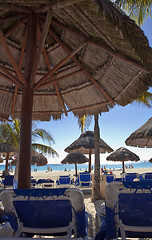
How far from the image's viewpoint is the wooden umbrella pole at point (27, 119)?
2.69 meters

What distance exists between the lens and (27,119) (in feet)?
9.63

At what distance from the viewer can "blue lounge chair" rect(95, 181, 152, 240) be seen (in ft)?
5.03

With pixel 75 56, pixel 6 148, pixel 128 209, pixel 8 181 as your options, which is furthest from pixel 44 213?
pixel 6 148

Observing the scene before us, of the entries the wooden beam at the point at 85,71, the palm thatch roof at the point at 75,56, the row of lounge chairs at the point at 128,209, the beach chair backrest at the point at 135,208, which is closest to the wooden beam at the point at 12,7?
the palm thatch roof at the point at 75,56

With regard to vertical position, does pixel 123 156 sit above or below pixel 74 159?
above

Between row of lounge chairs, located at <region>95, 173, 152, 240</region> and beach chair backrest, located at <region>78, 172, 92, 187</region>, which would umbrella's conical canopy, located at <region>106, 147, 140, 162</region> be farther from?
row of lounge chairs, located at <region>95, 173, 152, 240</region>

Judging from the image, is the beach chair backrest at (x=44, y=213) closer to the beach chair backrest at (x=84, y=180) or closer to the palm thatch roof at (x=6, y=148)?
the beach chair backrest at (x=84, y=180)

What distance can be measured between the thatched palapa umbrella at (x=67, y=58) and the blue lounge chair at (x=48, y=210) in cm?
111

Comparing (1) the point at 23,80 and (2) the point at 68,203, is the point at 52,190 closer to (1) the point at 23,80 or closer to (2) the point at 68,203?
(2) the point at 68,203

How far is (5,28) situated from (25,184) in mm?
2724

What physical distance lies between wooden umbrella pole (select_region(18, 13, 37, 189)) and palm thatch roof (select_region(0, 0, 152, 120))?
65mm

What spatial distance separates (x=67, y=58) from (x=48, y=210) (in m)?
2.29

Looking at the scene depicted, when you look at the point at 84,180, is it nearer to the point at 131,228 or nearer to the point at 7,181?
the point at 7,181

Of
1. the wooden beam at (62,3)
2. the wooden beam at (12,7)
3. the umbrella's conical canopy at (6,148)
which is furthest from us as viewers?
the umbrella's conical canopy at (6,148)
